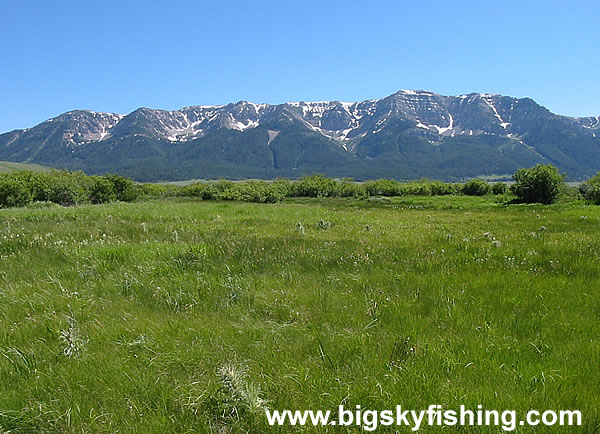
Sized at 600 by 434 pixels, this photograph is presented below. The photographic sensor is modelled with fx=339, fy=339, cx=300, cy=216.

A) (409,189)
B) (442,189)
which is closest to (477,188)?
(442,189)

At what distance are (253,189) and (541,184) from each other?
82287 millimetres

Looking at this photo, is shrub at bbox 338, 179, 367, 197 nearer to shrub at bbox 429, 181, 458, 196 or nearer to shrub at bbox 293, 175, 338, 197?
shrub at bbox 293, 175, 338, 197

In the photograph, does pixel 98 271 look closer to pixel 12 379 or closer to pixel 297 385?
pixel 12 379

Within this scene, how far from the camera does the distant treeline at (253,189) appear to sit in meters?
71.9

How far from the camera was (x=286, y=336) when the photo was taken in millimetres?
4910

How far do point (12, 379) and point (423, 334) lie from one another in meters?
5.26

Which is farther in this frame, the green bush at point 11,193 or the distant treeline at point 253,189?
the green bush at point 11,193

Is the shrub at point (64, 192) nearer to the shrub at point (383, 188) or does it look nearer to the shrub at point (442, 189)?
the shrub at point (383, 188)

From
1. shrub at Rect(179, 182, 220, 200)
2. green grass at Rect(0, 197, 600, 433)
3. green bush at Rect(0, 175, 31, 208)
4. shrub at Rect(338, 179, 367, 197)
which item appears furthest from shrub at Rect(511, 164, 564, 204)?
green bush at Rect(0, 175, 31, 208)

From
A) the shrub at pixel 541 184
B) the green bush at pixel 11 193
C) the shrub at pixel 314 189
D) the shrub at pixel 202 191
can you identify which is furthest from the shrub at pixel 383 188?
the green bush at pixel 11 193

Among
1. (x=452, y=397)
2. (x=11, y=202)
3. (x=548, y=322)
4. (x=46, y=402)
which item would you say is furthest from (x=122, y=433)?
(x=11, y=202)

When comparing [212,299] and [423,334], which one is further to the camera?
[212,299]

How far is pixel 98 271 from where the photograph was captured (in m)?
8.21

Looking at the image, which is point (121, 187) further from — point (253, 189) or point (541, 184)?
point (541, 184)
